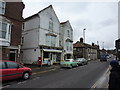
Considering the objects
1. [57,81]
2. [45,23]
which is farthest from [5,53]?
[45,23]

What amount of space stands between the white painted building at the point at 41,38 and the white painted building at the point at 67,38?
9.74 ft

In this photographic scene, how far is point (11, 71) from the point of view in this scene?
332 inches

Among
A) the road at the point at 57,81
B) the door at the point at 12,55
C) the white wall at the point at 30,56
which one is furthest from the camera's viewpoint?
the white wall at the point at 30,56

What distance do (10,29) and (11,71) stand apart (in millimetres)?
8649

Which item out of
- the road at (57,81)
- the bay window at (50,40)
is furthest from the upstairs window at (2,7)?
the road at (57,81)

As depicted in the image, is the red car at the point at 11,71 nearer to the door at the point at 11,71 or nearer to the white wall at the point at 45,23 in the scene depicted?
the door at the point at 11,71

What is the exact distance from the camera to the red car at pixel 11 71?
26.0 feet

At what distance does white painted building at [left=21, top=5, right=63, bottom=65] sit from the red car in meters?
9.67

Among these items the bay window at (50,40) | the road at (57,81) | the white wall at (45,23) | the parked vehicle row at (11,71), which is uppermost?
the white wall at (45,23)

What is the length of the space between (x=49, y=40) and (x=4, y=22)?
1010cm

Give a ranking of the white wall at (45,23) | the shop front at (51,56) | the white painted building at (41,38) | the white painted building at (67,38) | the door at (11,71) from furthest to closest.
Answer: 1. the white painted building at (67,38)
2. the white wall at (45,23)
3. the shop front at (51,56)
4. the white painted building at (41,38)
5. the door at (11,71)

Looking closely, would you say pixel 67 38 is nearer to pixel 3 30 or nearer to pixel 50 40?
pixel 50 40

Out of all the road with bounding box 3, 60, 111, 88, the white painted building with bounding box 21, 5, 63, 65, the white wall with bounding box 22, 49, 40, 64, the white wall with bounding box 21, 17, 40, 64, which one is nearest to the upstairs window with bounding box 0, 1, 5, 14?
the white painted building with bounding box 21, 5, 63, 65

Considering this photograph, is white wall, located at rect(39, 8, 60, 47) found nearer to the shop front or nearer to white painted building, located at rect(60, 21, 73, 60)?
the shop front
